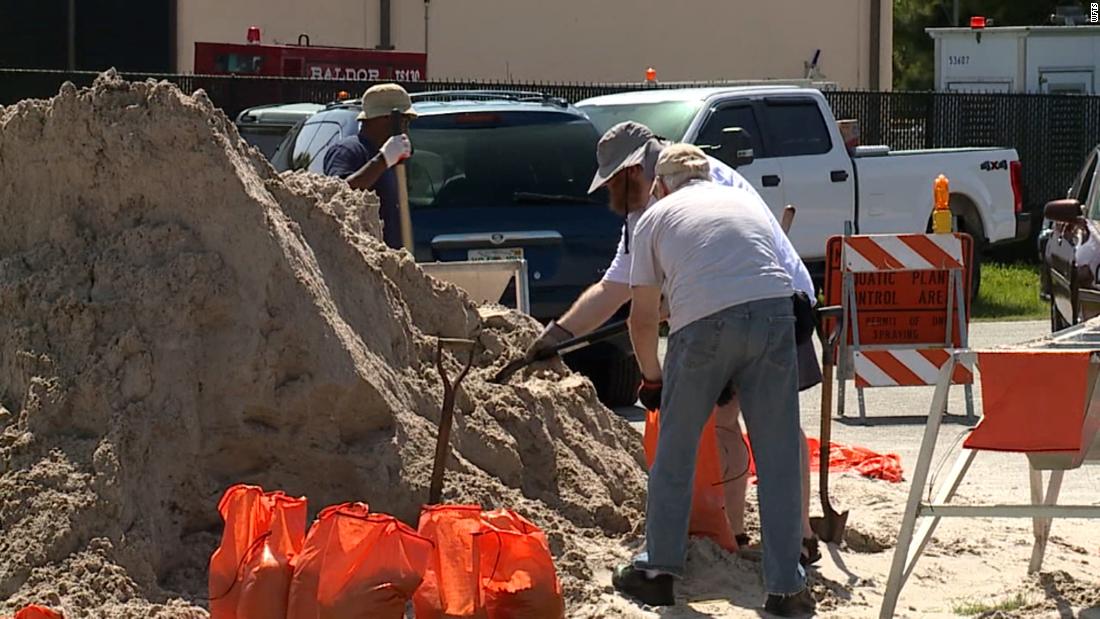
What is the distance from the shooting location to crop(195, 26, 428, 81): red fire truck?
21.2 meters

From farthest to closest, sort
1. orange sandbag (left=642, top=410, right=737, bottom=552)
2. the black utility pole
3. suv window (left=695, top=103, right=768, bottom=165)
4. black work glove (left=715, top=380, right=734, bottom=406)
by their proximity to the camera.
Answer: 1. the black utility pole
2. suv window (left=695, top=103, right=768, bottom=165)
3. orange sandbag (left=642, top=410, right=737, bottom=552)
4. black work glove (left=715, top=380, right=734, bottom=406)

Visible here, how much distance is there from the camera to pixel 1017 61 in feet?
82.8

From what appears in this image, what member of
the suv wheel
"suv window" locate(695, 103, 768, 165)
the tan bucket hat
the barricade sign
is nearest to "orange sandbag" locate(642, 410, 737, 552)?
the tan bucket hat

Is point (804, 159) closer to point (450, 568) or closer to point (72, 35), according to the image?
point (450, 568)

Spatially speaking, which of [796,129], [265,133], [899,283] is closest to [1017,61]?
[796,129]

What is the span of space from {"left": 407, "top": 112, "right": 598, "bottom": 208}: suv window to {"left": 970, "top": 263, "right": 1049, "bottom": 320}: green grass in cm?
701

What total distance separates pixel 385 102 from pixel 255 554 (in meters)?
4.80

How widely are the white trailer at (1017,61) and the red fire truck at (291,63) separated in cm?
808

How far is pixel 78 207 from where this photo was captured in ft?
23.2

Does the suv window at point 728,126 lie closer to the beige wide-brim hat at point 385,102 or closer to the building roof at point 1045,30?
the beige wide-brim hat at point 385,102

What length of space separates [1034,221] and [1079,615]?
17.4 m

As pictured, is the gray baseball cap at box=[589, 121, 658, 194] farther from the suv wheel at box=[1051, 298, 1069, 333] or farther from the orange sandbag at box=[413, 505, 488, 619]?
the suv wheel at box=[1051, 298, 1069, 333]

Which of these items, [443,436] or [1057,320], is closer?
[443,436]

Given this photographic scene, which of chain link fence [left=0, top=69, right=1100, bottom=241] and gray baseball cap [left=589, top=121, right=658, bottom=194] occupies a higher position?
chain link fence [left=0, top=69, right=1100, bottom=241]
